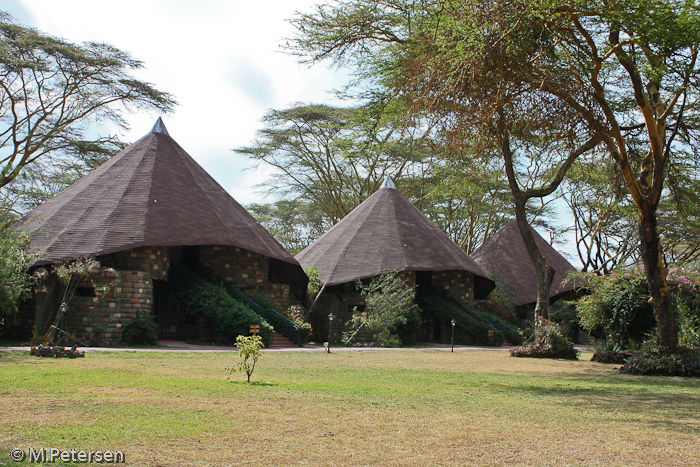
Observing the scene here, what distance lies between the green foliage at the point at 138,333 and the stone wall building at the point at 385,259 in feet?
26.9

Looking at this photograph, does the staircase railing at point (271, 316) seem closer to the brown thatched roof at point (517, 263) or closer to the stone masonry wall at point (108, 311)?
the stone masonry wall at point (108, 311)

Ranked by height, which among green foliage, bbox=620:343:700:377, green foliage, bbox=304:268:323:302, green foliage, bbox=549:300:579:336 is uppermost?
green foliage, bbox=304:268:323:302

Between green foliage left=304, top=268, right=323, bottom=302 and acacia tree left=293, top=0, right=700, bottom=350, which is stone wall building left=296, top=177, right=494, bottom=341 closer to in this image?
green foliage left=304, top=268, right=323, bottom=302

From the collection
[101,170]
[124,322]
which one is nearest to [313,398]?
[124,322]

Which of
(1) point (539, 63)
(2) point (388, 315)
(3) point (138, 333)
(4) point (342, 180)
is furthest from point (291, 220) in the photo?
(1) point (539, 63)

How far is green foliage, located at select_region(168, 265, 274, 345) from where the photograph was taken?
17203mm

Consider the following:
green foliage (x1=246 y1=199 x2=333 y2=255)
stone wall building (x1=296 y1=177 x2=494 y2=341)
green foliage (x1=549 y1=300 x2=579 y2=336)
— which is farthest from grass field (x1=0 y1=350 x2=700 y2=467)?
green foliage (x1=246 y1=199 x2=333 y2=255)

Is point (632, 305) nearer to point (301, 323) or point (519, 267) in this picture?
point (301, 323)

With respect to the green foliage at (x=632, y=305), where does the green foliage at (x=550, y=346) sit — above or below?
below

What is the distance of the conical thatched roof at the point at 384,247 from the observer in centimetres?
2391

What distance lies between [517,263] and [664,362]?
20206mm

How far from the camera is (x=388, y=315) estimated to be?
2108 cm

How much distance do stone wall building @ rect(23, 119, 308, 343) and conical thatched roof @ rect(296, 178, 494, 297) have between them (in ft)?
7.64

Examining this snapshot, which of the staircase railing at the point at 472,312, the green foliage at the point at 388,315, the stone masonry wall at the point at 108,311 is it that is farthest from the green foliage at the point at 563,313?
the stone masonry wall at the point at 108,311
